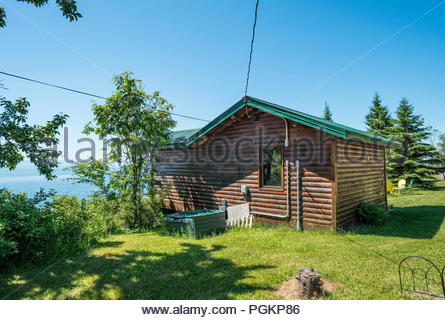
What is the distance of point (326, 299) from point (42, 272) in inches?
231

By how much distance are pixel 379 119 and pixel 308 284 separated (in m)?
29.9

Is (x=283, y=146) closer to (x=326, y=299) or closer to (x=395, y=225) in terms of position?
(x=395, y=225)

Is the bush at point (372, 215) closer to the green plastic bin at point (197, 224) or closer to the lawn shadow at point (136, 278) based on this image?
the green plastic bin at point (197, 224)

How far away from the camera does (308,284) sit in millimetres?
3961

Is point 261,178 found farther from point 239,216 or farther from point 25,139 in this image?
point 25,139

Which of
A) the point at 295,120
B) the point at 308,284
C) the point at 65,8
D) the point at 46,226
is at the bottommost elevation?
the point at 308,284

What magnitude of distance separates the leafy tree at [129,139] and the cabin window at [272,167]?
418 centimetres

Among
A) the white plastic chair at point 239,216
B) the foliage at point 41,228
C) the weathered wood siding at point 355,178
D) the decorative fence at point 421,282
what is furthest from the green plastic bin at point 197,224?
the decorative fence at point 421,282

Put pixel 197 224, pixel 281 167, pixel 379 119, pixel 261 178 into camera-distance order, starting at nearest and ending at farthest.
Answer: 1. pixel 197 224
2. pixel 281 167
3. pixel 261 178
4. pixel 379 119

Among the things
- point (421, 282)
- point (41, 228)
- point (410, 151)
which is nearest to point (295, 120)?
point (421, 282)

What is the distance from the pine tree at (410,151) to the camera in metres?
23.8

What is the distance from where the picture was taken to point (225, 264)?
5590 millimetres

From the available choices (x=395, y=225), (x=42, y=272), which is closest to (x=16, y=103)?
(x=42, y=272)

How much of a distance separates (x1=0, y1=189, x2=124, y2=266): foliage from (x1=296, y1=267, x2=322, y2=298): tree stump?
580 centimetres
